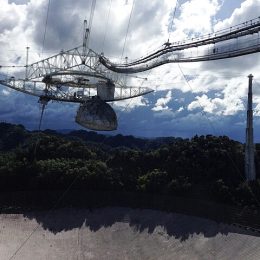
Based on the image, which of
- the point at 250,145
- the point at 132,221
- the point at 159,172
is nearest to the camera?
the point at 132,221

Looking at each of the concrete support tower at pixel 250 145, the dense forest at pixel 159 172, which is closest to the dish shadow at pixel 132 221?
the dense forest at pixel 159 172

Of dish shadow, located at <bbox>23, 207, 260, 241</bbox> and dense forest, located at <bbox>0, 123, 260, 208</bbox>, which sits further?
dense forest, located at <bbox>0, 123, 260, 208</bbox>

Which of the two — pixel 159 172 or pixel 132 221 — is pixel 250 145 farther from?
pixel 132 221

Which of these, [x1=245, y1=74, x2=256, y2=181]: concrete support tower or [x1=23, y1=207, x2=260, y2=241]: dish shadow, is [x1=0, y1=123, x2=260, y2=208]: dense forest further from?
[x1=23, y1=207, x2=260, y2=241]: dish shadow

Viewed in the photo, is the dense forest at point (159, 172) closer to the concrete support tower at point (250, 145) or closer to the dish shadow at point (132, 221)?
the concrete support tower at point (250, 145)

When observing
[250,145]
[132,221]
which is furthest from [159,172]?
[250,145]

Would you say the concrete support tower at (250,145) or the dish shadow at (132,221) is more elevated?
the concrete support tower at (250,145)

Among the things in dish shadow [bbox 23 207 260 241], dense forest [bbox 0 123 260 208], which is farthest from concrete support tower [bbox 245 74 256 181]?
dish shadow [bbox 23 207 260 241]

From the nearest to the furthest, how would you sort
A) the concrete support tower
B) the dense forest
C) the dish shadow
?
1. the dish shadow
2. the concrete support tower
3. the dense forest

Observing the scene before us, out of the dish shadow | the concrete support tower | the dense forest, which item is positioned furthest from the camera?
the dense forest

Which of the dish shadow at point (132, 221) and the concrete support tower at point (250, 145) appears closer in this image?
the dish shadow at point (132, 221)
